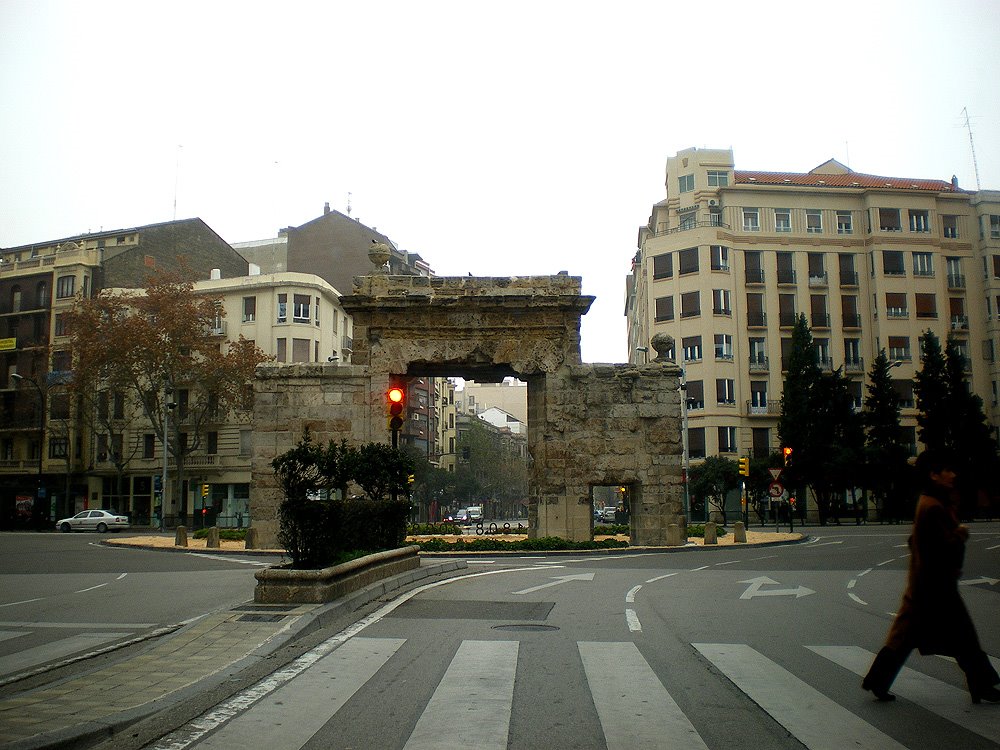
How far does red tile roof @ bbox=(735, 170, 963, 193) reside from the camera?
61.2 meters

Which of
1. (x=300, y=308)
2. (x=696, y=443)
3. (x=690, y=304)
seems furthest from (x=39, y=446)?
(x=690, y=304)

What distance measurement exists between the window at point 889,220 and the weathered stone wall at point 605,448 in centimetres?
3960

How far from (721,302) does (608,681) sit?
53818 millimetres

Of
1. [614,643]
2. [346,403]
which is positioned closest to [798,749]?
[614,643]

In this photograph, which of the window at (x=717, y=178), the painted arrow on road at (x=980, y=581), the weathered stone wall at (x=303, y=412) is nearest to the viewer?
the painted arrow on road at (x=980, y=581)

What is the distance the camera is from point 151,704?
592 cm

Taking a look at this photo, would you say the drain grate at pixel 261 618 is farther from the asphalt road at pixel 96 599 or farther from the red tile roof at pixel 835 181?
the red tile roof at pixel 835 181

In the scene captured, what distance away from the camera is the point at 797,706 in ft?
20.3

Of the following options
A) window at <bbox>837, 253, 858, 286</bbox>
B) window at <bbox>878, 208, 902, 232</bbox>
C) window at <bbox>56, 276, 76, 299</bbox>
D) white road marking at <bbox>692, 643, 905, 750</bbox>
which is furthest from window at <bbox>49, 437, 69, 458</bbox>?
white road marking at <bbox>692, 643, 905, 750</bbox>

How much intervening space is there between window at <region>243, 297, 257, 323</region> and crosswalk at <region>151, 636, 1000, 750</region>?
5224 centimetres

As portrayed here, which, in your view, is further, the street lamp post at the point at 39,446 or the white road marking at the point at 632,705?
the street lamp post at the point at 39,446

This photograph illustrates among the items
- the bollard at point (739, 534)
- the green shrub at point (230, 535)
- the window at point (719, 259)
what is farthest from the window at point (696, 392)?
the green shrub at point (230, 535)

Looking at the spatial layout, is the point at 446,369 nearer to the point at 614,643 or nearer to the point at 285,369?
the point at 285,369

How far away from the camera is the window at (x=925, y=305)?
60406mm
